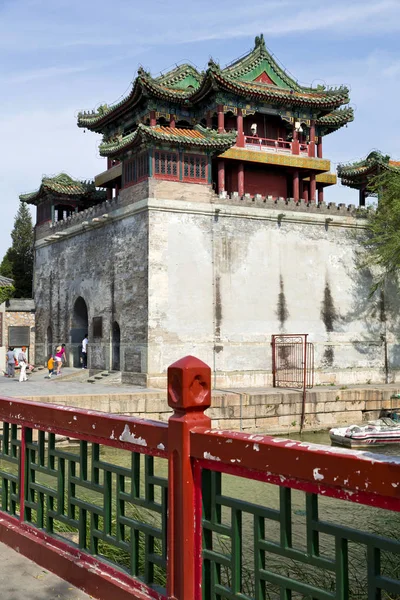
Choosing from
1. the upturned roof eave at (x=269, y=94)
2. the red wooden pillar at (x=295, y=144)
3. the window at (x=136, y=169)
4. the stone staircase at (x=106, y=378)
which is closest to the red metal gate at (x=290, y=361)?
the stone staircase at (x=106, y=378)

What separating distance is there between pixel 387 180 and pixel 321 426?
26.7 feet

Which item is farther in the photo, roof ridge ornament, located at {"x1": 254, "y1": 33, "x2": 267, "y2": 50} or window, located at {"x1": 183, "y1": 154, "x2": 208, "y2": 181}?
roof ridge ornament, located at {"x1": 254, "y1": 33, "x2": 267, "y2": 50}

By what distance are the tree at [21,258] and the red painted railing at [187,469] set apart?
32066mm

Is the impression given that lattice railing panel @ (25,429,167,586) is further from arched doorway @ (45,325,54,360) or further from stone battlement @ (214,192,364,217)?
arched doorway @ (45,325,54,360)

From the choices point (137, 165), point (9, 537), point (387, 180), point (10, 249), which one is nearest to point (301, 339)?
point (387, 180)

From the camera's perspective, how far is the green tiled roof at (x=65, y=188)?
82.8 feet

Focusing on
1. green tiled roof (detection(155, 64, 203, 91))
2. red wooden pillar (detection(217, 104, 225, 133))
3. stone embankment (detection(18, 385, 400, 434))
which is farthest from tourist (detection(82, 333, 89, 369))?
green tiled roof (detection(155, 64, 203, 91))

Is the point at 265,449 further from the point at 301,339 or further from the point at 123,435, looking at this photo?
the point at 301,339

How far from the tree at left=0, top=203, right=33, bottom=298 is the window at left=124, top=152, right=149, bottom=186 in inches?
638

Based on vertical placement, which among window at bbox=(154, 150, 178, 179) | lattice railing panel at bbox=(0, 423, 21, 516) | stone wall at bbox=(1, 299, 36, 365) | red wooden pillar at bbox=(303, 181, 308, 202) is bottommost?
lattice railing panel at bbox=(0, 423, 21, 516)

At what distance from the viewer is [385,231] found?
21.8 m

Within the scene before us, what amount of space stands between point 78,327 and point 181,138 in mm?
8058

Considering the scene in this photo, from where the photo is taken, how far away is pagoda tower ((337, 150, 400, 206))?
23.5 metres

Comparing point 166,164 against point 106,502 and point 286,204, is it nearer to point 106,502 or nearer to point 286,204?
point 286,204
